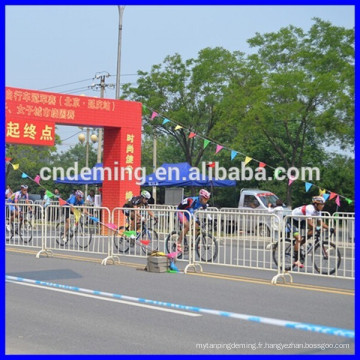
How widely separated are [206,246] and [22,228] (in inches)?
251

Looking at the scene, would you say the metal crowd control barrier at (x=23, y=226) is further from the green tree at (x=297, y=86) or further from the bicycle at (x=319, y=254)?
the green tree at (x=297, y=86)

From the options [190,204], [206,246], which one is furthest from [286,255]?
[190,204]

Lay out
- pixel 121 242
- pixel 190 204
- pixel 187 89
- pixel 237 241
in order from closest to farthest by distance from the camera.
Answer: pixel 237 241, pixel 190 204, pixel 121 242, pixel 187 89

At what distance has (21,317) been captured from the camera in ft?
26.9

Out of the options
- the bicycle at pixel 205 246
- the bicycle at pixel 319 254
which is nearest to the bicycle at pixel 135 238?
the bicycle at pixel 205 246

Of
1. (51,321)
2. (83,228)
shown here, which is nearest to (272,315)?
(51,321)

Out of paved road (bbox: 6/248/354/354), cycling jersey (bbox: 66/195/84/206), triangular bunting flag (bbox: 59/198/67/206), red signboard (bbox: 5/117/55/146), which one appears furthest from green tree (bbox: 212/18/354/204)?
paved road (bbox: 6/248/354/354)

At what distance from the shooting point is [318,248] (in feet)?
39.6

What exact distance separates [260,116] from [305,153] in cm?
1032

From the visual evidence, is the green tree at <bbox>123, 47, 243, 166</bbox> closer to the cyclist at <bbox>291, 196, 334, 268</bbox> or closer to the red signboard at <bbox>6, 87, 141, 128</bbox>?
the red signboard at <bbox>6, 87, 141, 128</bbox>

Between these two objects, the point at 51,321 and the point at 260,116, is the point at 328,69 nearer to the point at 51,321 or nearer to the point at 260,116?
the point at 260,116

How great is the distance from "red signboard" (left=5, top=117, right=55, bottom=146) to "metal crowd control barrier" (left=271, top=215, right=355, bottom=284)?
11.4 metres

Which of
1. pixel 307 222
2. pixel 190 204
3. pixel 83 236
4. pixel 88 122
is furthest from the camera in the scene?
Result: pixel 88 122

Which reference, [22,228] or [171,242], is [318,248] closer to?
[171,242]
